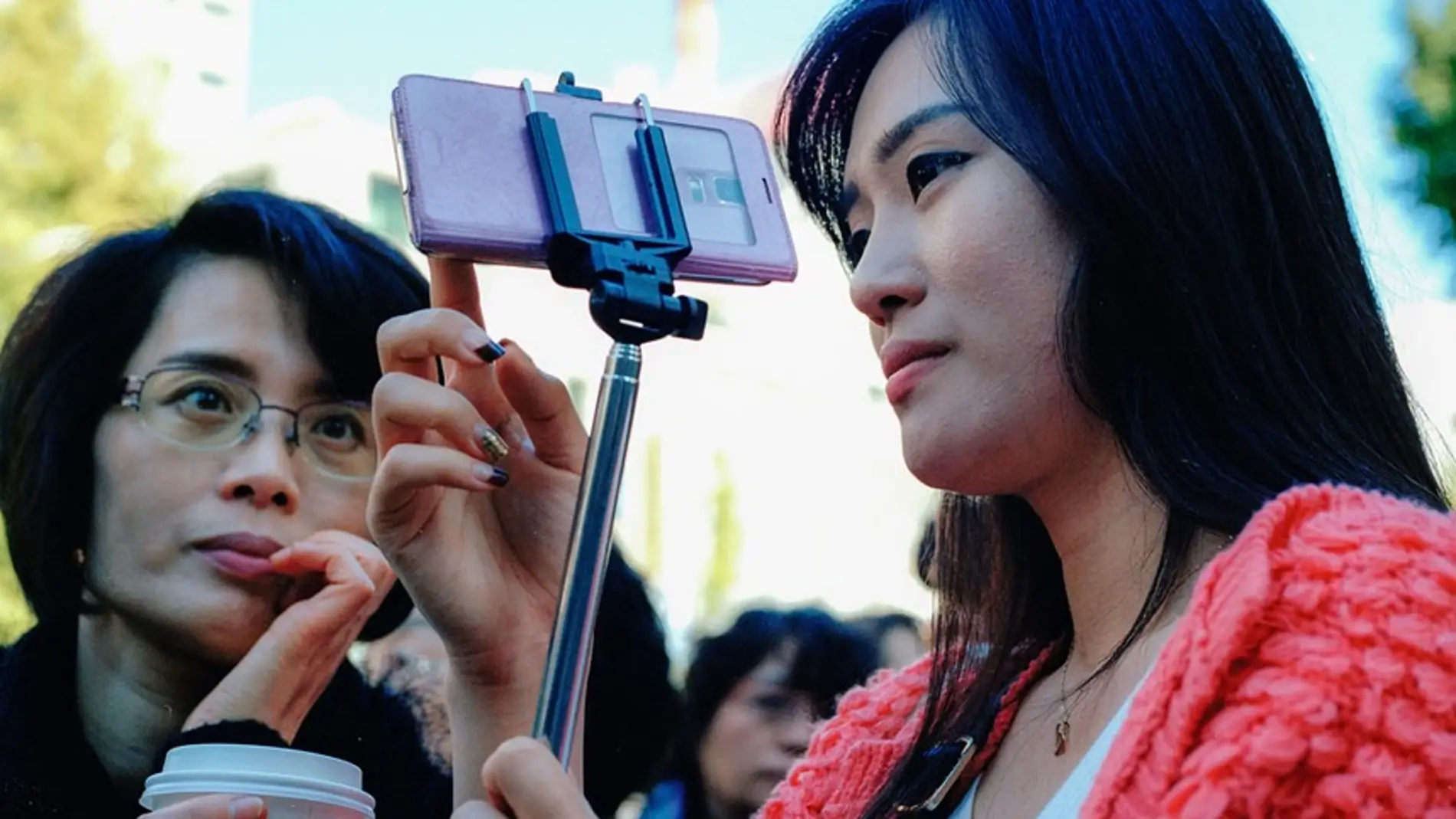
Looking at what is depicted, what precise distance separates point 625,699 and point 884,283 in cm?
110

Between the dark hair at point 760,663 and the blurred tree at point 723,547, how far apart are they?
479 inches

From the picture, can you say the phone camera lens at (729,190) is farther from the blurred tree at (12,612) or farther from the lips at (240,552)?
the blurred tree at (12,612)

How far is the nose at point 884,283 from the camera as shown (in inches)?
57.5

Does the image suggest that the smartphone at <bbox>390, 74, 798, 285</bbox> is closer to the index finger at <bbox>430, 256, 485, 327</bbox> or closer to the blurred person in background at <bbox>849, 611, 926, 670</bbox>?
the index finger at <bbox>430, 256, 485, 327</bbox>

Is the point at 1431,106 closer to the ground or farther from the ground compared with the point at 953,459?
farther from the ground

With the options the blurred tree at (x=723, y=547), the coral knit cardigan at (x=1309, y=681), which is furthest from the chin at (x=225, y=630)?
the blurred tree at (x=723, y=547)

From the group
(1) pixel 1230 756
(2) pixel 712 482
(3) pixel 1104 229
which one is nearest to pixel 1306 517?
(1) pixel 1230 756

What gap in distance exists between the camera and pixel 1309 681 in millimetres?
1106

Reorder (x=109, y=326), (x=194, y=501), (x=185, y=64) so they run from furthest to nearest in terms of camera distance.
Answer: (x=185, y=64) → (x=109, y=326) → (x=194, y=501)

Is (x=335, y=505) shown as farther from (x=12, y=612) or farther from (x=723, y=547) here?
(x=723, y=547)

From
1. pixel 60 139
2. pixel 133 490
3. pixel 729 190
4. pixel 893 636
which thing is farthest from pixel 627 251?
pixel 60 139

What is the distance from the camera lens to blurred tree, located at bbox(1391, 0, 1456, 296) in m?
7.77

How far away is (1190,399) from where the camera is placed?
140 centimetres

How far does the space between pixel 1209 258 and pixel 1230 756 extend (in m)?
0.46
